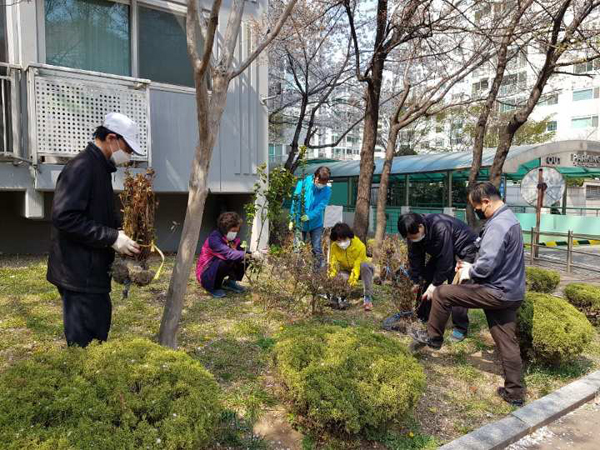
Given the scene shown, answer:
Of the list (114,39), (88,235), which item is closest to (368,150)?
(114,39)

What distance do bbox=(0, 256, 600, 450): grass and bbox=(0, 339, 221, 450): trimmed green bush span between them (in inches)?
21.7

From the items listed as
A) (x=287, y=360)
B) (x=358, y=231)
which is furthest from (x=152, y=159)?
(x=287, y=360)

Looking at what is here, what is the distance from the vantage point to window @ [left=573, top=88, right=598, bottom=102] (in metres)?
32.4

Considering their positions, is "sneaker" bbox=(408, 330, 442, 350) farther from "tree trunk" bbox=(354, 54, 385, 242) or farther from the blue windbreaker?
"tree trunk" bbox=(354, 54, 385, 242)

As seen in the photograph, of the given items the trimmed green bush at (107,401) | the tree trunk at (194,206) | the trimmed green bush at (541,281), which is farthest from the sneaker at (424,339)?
the trimmed green bush at (541,281)

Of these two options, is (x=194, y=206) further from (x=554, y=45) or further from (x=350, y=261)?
(x=554, y=45)

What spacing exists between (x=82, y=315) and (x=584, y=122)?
1511 inches

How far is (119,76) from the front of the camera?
22.0 feet

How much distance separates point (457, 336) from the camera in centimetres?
455

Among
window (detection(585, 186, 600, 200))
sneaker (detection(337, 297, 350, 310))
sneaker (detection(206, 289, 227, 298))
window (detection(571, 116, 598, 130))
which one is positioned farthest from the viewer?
window (detection(571, 116, 598, 130))

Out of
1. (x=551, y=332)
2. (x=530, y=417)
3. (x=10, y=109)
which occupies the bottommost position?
(x=530, y=417)

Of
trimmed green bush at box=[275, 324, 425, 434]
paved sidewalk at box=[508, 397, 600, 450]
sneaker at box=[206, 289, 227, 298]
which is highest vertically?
trimmed green bush at box=[275, 324, 425, 434]

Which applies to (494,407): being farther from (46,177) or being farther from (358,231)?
(46,177)

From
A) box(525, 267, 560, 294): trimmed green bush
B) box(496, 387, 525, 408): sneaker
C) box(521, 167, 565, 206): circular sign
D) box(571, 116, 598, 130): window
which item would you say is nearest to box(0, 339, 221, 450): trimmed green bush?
box(496, 387, 525, 408): sneaker
